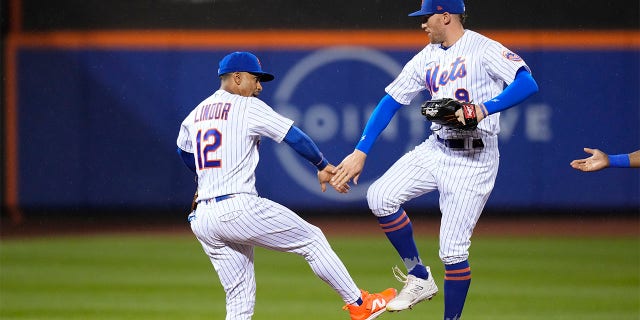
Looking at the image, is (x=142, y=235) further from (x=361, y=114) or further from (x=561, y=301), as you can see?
(x=561, y=301)

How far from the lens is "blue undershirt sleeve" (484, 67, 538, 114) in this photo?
5723 mm

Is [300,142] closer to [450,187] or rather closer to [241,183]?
[241,183]

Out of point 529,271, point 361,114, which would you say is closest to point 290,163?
point 361,114

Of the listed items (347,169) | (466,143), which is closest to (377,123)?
(347,169)

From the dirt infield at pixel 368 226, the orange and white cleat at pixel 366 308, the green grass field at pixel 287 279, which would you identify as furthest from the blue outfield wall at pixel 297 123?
the orange and white cleat at pixel 366 308

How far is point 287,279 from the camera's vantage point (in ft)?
31.8

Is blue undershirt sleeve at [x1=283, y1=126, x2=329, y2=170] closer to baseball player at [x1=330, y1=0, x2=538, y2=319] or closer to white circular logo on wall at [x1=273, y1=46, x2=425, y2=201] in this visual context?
baseball player at [x1=330, y1=0, x2=538, y2=319]

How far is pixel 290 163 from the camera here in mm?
13547

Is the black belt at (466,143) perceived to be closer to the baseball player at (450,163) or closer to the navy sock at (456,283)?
the baseball player at (450,163)

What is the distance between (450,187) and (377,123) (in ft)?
1.98

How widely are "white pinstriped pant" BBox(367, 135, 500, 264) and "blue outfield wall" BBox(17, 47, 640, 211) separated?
717cm

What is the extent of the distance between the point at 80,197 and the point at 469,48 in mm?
8760

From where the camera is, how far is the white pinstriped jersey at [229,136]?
18.5 ft

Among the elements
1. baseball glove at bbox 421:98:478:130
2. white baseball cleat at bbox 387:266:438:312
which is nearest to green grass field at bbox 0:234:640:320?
white baseball cleat at bbox 387:266:438:312
